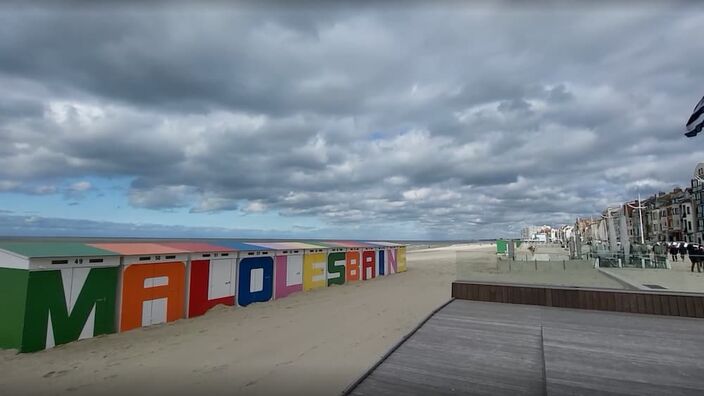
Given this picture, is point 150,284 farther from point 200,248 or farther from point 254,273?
point 254,273

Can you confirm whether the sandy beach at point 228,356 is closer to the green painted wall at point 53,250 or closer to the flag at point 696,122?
the green painted wall at point 53,250

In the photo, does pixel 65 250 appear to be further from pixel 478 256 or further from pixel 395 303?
pixel 478 256

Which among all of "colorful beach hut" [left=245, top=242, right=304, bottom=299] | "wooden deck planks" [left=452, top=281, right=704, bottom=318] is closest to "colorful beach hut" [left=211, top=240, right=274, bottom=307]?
"colorful beach hut" [left=245, top=242, right=304, bottom=299]

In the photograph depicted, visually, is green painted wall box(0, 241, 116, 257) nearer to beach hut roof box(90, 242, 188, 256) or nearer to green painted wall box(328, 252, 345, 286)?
beach hut roof box(90, 242, 188, 256)

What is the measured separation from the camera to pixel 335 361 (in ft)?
18.4

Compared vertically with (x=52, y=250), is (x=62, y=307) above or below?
below

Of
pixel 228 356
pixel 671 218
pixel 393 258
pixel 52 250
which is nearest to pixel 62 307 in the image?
pixel 52 250

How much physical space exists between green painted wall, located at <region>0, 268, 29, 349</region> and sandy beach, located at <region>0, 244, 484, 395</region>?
0.30 metres

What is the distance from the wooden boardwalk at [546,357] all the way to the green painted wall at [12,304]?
5.89 metres

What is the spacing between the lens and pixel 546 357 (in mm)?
4473

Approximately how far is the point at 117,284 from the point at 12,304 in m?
1.55

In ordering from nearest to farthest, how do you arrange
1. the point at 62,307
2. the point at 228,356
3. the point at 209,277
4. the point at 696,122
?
A: the point at 228,356
the point at 62,307
the point at 209,277
the point at 696,122

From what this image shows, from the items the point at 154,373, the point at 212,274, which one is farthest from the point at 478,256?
the point at 154,373

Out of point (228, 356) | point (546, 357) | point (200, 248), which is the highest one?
point (200, 248)
